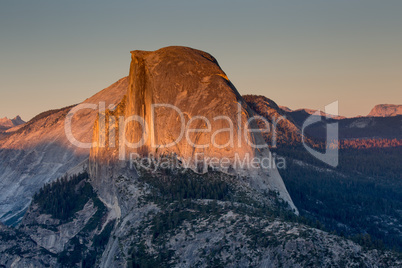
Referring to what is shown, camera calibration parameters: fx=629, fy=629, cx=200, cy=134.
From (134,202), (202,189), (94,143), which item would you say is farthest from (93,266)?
(94,143)

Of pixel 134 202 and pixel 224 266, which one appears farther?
pixel 134 202

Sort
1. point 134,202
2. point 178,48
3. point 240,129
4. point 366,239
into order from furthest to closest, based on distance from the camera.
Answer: point 178,48
point 240,129
point 134,202
point 366,239

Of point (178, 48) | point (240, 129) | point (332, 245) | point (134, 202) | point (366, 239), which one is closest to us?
point (332, 245)

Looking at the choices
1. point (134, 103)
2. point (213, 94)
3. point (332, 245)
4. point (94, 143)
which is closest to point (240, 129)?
point (213, 94)

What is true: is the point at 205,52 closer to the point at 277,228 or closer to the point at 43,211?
the point at 43,211

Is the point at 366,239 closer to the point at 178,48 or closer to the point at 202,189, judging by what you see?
the point at 202,189

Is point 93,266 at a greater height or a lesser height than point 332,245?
lesser

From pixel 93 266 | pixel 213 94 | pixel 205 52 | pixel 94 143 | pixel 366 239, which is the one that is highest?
pixel 205 52
